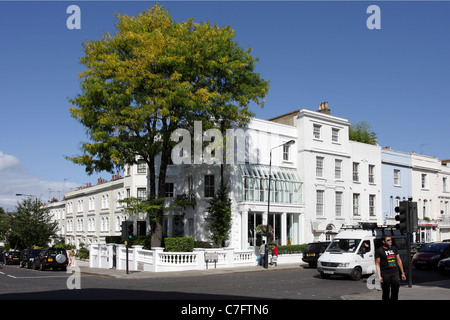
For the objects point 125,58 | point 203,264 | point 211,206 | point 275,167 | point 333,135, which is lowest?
point 203,264

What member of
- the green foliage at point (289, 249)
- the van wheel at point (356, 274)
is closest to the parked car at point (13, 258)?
the green foliage at point (289, 249)

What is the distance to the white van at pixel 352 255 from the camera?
21.6m

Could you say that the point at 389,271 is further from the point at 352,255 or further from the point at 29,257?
the point at 29,257

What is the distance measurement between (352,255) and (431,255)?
10.0 metres

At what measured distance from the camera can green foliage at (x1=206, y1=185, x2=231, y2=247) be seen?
115ft

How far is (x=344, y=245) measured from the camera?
900 inches

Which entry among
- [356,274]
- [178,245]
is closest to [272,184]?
[178,245]

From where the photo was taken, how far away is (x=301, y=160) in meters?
41.0

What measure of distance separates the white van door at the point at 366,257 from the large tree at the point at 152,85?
1292cm

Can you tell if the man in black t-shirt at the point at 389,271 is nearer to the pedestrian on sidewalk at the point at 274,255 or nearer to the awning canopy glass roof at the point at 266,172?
the pedestrian on sidewalk at the point at 274,255

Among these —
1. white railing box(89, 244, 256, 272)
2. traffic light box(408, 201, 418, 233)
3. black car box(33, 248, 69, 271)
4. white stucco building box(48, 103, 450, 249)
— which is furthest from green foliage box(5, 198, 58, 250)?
traffic light box(408, 201, 418, 233)
